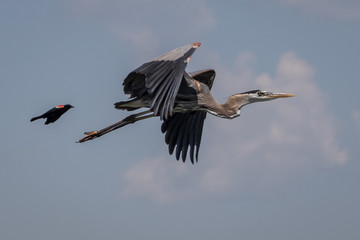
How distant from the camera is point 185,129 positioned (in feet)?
53.6

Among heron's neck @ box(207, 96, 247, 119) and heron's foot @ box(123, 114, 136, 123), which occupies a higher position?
heron's neck @ box(207, 96, 247, 119)

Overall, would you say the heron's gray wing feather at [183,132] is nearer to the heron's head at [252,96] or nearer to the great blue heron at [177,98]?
→ the great blue heron at [177,98]

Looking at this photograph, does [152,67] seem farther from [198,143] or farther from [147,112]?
[198,143]

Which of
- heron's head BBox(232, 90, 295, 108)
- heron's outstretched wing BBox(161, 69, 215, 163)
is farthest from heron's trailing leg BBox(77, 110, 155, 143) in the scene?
heron's head BBox(232, 90, 295, 108)

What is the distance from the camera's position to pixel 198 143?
16453mm

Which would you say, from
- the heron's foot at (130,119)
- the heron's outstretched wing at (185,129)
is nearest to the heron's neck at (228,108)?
the heron's outstretched wing at (185,129)

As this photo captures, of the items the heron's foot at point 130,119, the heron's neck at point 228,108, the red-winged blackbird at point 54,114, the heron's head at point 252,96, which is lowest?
the red-winged blackbird at point 54,114

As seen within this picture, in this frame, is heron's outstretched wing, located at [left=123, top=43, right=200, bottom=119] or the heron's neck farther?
the heron's neck

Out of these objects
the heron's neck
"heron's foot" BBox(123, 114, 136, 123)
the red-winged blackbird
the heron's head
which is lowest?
the red-winged blackbird

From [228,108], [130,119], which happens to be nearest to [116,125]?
[130,119]

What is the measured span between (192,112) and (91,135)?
8.11 feet

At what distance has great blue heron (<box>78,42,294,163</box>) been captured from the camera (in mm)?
12766

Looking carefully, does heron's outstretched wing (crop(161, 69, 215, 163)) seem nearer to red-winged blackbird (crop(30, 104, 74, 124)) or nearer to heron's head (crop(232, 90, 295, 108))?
heron's head (crop(232, 90, 295, 108))

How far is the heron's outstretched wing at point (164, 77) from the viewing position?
12648 mm
